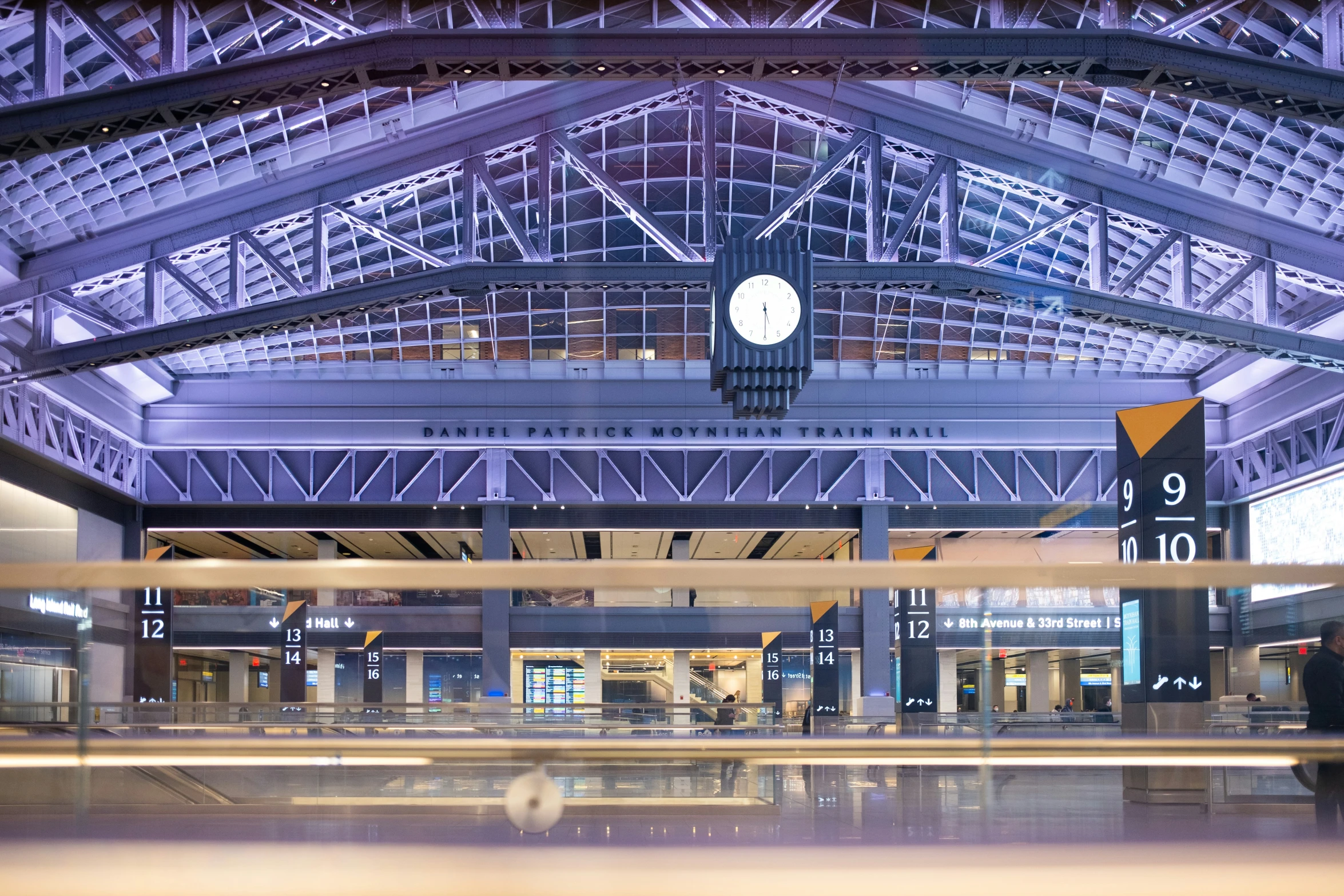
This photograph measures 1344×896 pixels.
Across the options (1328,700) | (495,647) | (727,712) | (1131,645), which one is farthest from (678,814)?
(1328,700)

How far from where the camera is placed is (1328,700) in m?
5.42

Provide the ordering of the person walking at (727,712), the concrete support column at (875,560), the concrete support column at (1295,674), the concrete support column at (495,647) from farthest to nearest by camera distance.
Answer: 1. the concrete support column at (875,560)
2. the concrete support column at (1295,674)
3. the person walking at (727,712)
4. the concrete support column at (495,647)

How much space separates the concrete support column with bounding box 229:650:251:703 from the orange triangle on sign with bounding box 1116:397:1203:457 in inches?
368

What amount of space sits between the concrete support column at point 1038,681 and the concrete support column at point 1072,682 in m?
0.10

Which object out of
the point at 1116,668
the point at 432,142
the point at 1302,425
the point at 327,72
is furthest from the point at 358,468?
the point at 1116,668

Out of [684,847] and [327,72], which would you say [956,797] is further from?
[327,72]

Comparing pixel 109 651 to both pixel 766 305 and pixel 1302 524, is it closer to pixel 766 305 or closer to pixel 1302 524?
pixel 766 305

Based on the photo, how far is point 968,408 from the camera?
4631 cm

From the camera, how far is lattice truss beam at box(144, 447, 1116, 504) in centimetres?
4572

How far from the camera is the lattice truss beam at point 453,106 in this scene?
24.0 m

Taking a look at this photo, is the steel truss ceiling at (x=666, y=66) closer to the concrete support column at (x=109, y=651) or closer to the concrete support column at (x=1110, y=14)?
the concrete support column at (x=1110, y=14)

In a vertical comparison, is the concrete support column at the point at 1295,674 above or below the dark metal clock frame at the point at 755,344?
below

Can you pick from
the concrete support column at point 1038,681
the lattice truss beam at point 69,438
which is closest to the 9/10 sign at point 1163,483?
the concrete support column at point 1038,681

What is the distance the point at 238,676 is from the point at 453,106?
27.2m
